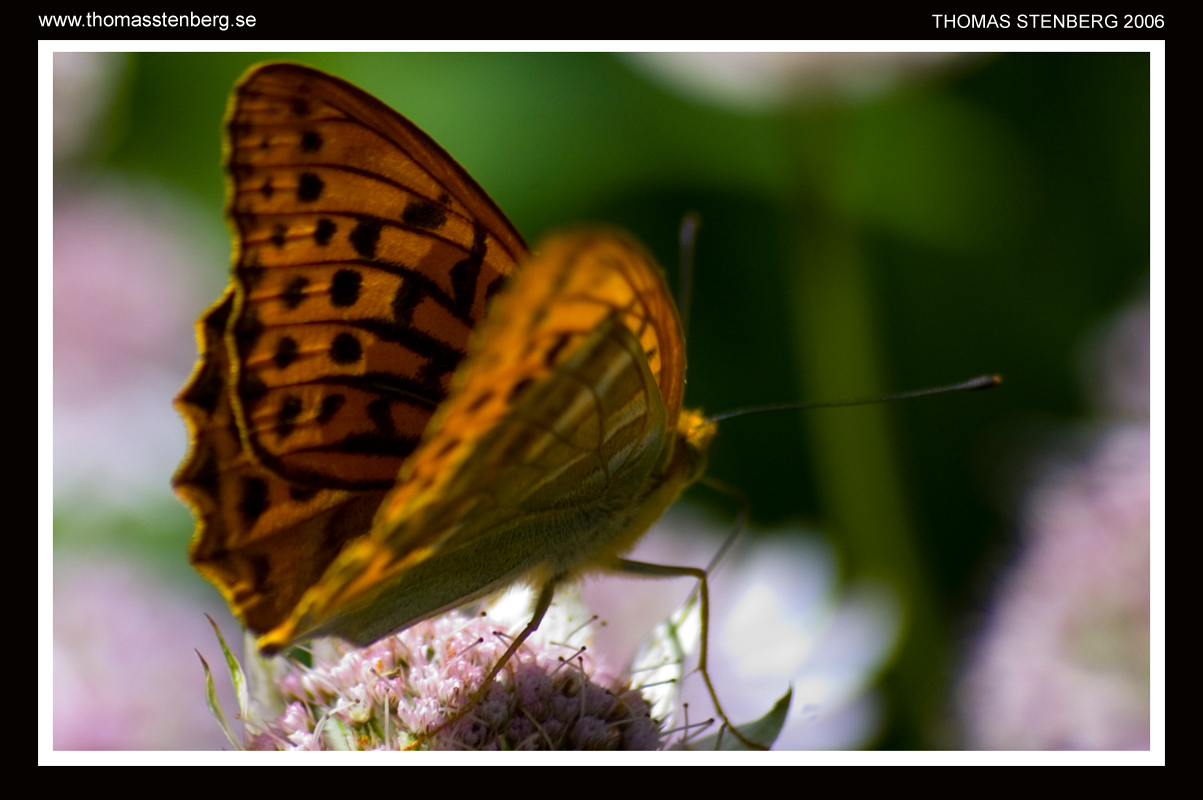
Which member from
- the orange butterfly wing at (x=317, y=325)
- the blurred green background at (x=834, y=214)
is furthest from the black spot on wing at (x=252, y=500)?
the blurred green background at (x=834, y=214)

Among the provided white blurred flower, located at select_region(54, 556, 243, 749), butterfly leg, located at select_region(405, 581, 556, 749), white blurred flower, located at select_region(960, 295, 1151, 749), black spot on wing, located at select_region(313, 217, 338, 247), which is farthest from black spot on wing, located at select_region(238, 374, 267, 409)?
white blurred flower, located at select_region(960, 295, 1151, 749)

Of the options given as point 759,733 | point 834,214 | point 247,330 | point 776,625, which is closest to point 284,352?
point 247,330

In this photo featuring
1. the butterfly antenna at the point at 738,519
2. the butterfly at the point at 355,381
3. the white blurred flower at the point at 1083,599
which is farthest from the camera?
the white blurred flower at the point at 1083,599

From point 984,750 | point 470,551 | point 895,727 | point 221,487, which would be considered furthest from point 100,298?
point 984,750

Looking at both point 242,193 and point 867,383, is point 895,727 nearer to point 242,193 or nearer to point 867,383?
point 867,383

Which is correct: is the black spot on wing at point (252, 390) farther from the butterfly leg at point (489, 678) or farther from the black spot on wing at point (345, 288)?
the butterfly leg at point (489, 678)

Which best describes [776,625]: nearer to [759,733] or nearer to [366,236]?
[759,733]
